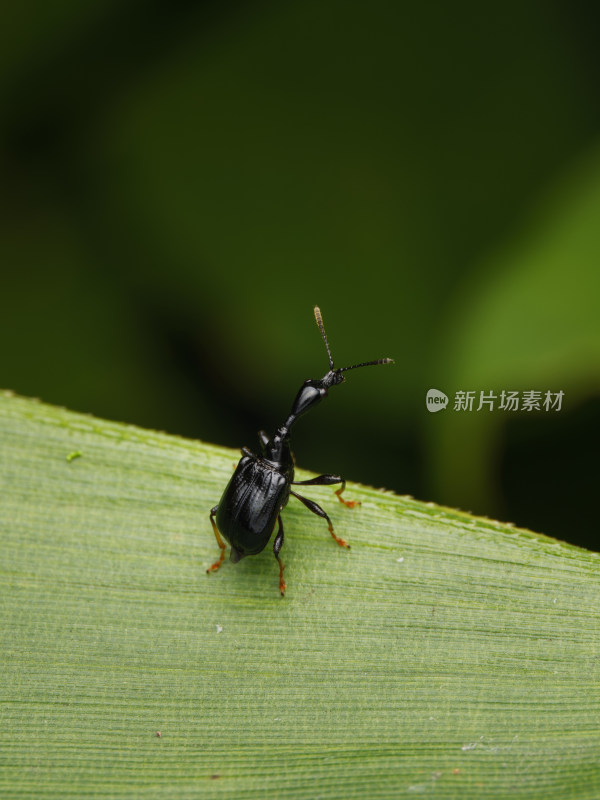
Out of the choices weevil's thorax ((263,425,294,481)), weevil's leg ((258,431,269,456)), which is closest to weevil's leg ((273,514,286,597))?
weevil's thorax ((263,425,294,481))

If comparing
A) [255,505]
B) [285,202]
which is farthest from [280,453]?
[285,202]

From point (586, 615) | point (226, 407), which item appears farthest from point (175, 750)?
point (226, 407)

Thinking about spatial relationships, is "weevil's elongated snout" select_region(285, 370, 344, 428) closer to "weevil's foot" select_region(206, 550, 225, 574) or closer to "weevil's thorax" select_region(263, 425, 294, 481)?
"weevil's thorax" select_region(263, 425, 294, 481)

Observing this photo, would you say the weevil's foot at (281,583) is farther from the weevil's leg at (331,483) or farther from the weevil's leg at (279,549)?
the weevil's leg at (331,483)

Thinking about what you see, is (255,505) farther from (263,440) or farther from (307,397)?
(307,397)

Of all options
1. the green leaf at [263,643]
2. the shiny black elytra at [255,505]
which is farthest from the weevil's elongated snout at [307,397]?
the green leaf at [263,643]

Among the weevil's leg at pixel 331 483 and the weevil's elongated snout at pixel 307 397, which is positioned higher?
the weevil's elongated snout at pixel 307 397

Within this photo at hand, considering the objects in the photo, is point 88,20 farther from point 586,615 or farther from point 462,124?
point 586,615
